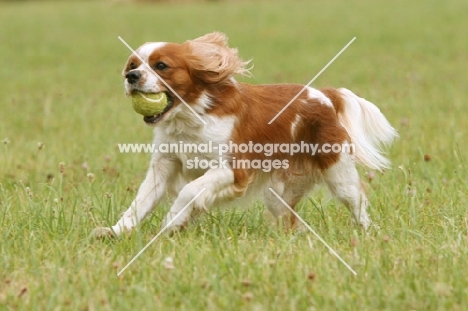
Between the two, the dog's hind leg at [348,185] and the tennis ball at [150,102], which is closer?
the tennis ball at [150,102]

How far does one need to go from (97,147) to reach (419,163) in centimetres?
274

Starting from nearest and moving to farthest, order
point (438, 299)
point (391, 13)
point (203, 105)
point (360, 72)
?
point (438, 299) < point (203, 105) < point (360, 72) < point (391, 13)

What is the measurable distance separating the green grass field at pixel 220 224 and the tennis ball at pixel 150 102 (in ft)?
2.11

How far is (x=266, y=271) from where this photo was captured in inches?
148

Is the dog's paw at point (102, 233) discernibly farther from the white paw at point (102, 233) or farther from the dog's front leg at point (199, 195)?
the dog's front leg at point (199, 195)

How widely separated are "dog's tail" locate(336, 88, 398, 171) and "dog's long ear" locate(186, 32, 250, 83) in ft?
2.55

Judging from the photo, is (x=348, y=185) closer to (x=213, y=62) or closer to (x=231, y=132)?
(x=231, y=132)

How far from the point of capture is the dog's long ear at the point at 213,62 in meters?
4.63

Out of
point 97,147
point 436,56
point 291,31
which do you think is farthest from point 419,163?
point 291,31

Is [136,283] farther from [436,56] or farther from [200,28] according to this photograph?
[200,28]

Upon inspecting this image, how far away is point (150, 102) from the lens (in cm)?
449

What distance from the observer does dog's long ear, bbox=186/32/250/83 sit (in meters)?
4.63

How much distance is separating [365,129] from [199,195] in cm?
138

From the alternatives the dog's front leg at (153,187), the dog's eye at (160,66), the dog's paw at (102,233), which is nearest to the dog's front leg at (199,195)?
the dog's front leg at (153,187)
